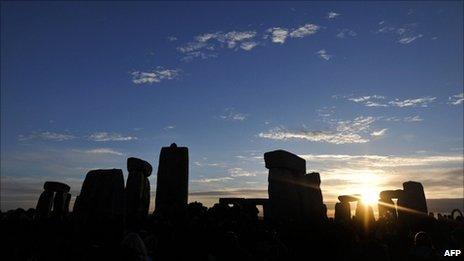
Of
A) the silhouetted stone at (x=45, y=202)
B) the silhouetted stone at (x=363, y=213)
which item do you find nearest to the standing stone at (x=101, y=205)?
the silhouetted stone at (x=45, y=202)

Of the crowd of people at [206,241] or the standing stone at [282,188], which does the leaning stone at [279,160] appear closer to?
the standing stone at [282,188]

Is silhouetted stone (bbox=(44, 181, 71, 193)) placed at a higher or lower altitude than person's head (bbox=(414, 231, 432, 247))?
higher

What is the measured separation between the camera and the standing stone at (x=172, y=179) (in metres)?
15.5

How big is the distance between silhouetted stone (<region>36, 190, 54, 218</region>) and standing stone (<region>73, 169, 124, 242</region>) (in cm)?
673

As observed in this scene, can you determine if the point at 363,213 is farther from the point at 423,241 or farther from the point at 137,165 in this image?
the point at 423,241

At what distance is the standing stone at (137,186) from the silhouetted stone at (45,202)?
434 centimetres

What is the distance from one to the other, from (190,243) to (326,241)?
5.04 m

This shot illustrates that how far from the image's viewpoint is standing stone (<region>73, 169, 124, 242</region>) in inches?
428

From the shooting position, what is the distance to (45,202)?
1798cm

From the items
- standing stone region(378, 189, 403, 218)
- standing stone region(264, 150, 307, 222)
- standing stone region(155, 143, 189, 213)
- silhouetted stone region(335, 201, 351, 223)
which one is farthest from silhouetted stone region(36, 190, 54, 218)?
standing stone region(378, 189, 403, 218)

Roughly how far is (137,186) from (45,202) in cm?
496

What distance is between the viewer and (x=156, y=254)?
891cm

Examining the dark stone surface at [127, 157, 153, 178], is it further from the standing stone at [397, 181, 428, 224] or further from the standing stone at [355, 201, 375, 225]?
the standing stone at [397, 181, 428, 224]

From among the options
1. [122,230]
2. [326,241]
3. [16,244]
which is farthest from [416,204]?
[16,244]
